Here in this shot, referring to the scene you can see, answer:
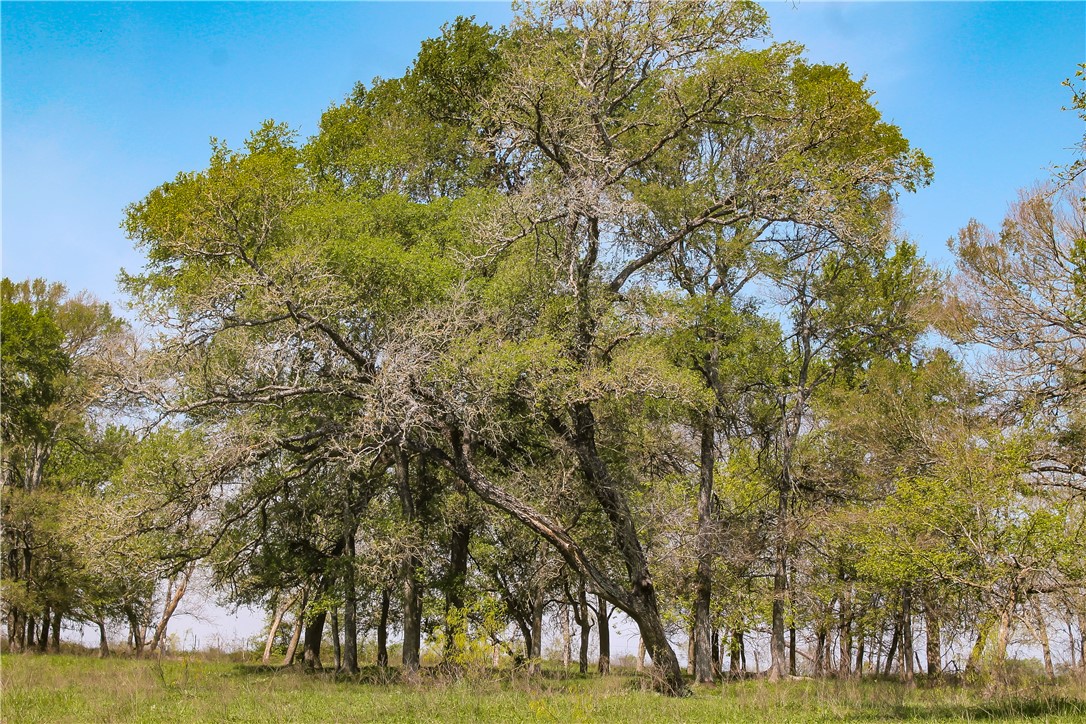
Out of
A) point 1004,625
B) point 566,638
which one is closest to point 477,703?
point 566,638

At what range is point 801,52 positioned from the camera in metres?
20.1

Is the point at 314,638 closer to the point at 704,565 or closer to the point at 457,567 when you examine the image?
the point at 457,567

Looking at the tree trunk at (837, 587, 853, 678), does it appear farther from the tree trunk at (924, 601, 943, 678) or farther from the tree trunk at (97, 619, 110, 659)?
the tree trunk at (97, 619, 110, 659)

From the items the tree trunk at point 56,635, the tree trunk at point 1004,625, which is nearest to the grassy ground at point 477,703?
the tree trunk at point 1004,625

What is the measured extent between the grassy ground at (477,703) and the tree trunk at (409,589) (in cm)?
310

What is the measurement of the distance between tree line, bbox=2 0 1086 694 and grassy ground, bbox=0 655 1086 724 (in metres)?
1.34

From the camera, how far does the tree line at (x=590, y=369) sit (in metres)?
16.1

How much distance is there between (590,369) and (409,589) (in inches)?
297

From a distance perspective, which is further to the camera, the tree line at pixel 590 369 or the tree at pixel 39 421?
the tree at pixel 39 421

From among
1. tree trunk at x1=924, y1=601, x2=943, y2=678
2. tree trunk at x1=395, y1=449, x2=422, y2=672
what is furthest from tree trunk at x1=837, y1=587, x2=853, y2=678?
tree trunk at x1=395, y1=449, x2=422, y2=672

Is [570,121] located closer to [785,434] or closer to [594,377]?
[594,377]

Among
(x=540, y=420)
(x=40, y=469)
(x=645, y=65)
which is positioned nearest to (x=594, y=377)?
(x=540, y=420)

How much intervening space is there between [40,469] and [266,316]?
2009cm

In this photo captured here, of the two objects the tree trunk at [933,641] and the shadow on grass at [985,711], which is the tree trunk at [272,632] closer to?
the tree trunk at [933,641]
